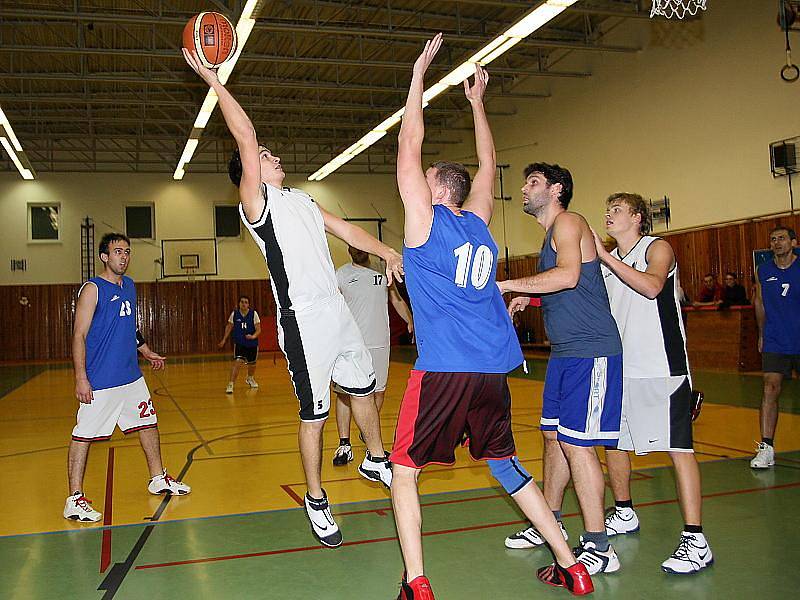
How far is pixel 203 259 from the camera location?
90.5 ft

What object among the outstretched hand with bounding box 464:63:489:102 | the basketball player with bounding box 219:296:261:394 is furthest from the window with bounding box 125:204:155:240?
the outstretched hand with bounding box 464:63:489:102

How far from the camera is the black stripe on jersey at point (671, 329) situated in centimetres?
416

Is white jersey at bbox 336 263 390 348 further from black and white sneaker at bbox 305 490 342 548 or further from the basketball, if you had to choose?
black and white sneaker at bbox 305 490 342 548

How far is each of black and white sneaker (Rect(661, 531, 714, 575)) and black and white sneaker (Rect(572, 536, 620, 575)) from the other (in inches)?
9.7

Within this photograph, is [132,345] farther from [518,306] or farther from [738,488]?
[738,488]

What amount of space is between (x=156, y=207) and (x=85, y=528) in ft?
80.5

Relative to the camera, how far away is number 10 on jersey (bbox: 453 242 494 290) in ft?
10.8

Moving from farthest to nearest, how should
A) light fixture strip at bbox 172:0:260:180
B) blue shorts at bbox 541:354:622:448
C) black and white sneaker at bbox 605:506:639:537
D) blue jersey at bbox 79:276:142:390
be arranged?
light fixture strip at bbox 172:0:260:180 → blue jersey at bbox 79:276:142:390 → black and white sneaker at bbox 605:506:639:537 → blue shorts at bbox 541:354:622:448

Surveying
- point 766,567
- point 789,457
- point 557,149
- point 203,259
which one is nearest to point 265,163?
point 766,567

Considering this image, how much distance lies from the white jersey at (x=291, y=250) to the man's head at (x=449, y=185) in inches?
34.1

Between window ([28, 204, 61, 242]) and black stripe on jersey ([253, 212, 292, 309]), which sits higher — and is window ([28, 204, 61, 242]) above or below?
above

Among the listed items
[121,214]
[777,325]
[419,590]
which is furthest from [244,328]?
[121,214]

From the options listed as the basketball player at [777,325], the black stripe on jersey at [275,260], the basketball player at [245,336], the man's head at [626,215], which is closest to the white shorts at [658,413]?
the man's head at [626,215]

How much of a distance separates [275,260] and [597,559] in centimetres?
224
